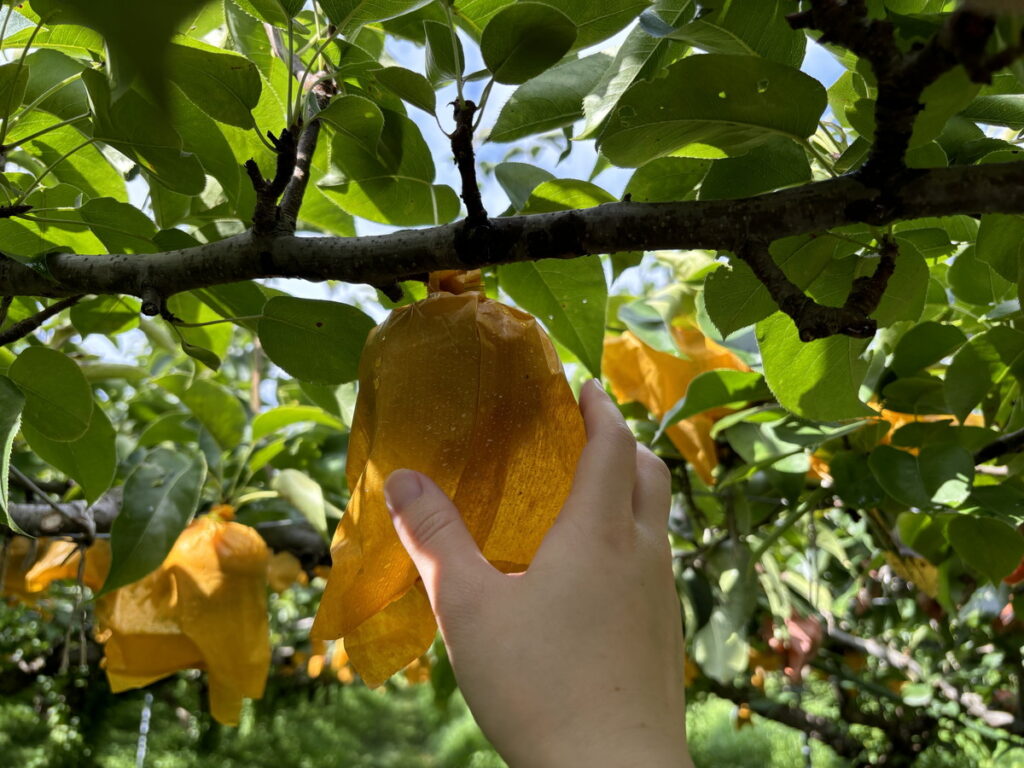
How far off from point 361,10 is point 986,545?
2.01 ft

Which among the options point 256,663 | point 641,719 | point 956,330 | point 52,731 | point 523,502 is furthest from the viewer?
point 52,731

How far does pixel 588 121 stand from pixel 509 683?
30 cm

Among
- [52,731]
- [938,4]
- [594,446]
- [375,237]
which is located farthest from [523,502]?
[52,731]

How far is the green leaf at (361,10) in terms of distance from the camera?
0.50 m

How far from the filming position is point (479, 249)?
0.42 m

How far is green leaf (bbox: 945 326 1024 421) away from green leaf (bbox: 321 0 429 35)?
50 centimetres

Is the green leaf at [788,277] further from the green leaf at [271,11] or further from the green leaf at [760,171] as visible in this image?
the green leaf at [271,11]

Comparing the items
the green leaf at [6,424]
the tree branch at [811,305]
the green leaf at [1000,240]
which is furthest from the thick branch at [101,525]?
the green leaf at [1000,240]

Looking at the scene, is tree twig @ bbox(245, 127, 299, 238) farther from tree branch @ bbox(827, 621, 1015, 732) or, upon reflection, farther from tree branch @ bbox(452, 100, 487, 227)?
tree branch @ bbox(827, 621, 1015, 732)

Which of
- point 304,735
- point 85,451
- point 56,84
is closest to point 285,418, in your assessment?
point 85,451

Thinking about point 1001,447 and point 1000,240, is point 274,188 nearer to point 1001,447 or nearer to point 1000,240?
point 1000,240

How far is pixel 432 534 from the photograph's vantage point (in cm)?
40

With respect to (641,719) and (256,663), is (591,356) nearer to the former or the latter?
(641,719)

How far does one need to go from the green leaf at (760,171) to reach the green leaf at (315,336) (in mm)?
226
